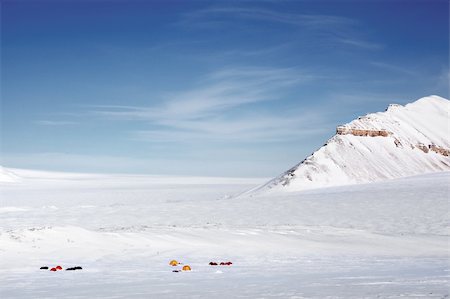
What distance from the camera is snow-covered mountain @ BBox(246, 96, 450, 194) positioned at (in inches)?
3140

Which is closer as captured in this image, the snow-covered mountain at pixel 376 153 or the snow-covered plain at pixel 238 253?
the snow-covered plain at pixel 238 253

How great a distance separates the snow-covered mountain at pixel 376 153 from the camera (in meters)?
79.8

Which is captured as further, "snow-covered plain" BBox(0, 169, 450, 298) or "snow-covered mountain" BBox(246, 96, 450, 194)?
"snow-covered mountain" BBox(246, 96, 450, 194)

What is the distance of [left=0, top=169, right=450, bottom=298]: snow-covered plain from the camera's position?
42.2 feet

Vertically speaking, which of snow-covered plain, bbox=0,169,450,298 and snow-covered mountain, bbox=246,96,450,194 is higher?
snow-covered mountain, bbox=246,96,450,194

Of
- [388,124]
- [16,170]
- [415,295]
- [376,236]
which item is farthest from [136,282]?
[16,170]

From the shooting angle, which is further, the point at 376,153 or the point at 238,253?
the point at 376,153

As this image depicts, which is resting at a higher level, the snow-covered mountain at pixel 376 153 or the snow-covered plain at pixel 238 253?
the snow-covered mountain at pixel 376 153

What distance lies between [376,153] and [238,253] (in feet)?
230

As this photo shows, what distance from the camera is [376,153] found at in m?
89.1

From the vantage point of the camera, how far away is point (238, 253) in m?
23.1

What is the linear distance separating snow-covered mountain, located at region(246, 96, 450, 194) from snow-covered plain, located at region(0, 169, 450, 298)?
32809 millimetres

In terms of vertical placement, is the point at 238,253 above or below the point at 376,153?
below

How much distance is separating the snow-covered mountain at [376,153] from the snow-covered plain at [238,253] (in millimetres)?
32809
